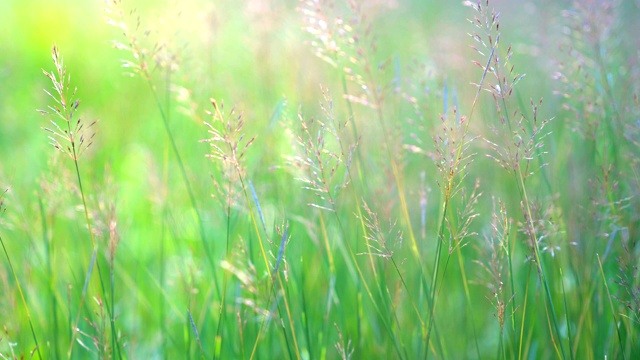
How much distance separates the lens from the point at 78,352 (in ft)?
5.79

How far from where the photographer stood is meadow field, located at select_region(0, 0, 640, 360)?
1258mm

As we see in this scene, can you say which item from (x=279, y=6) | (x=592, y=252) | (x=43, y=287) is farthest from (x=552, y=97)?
(x=43, y=287)

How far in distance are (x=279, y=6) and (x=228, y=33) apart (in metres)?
2.63

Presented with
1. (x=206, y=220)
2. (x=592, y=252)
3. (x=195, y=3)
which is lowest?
(x=206, y=220)

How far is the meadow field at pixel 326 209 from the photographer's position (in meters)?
1.26

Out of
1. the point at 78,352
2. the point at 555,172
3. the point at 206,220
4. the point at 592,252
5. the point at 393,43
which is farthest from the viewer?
the point at 393,43

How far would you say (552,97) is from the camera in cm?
319

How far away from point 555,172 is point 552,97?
1277 mm

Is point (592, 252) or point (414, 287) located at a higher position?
point (592, 252)

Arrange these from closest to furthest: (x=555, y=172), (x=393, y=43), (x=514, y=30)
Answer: (x=555, y=172) → (x=393, y=43) → (x=514, y=30)

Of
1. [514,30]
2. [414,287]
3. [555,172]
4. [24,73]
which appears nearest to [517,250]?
[555,172]

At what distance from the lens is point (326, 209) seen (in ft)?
4.40

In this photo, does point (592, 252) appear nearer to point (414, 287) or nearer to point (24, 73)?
point (414, 287)

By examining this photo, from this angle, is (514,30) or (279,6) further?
(514,30)
